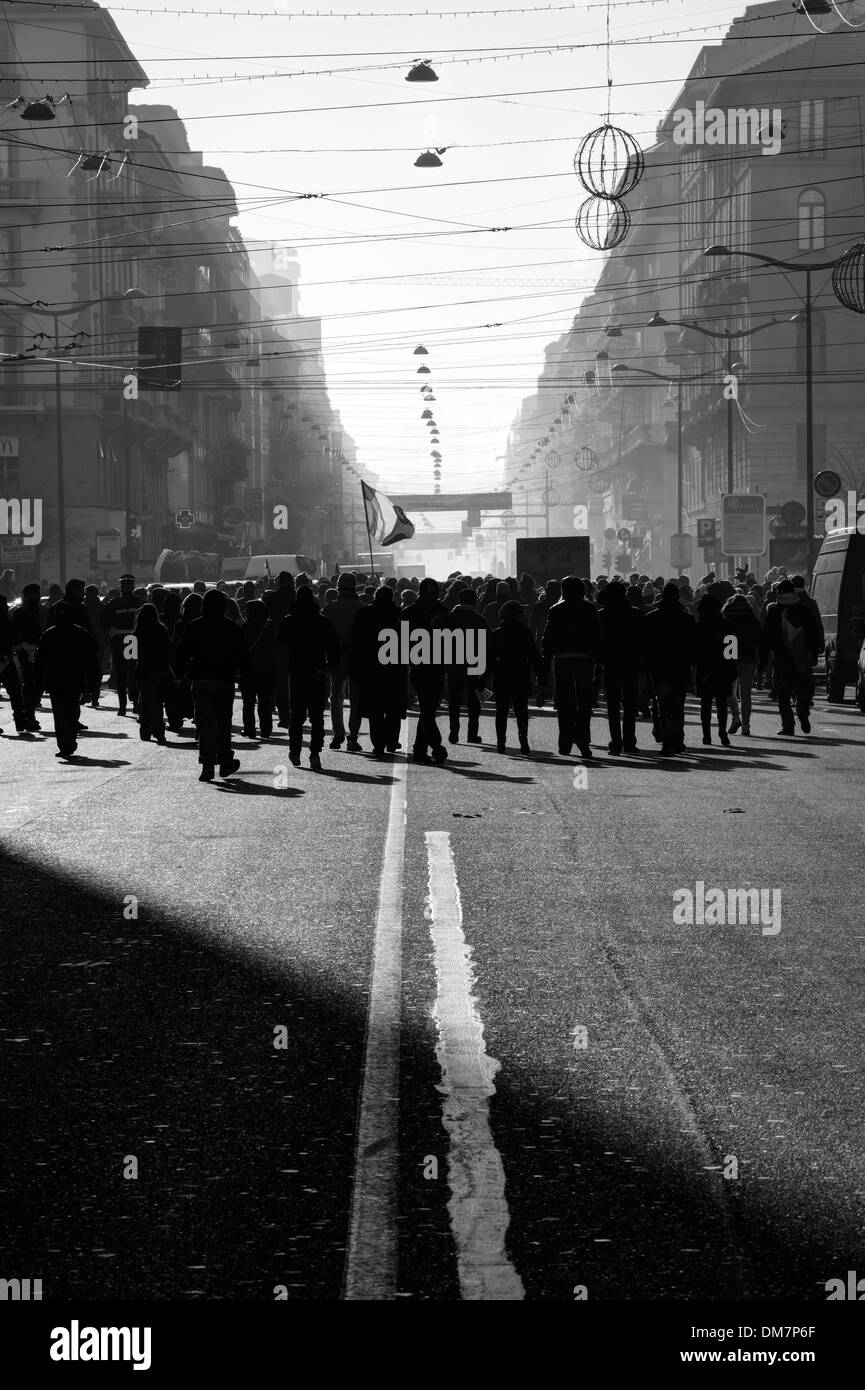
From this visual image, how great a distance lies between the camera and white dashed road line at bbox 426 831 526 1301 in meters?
4.43

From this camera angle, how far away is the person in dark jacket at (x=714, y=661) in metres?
21.7

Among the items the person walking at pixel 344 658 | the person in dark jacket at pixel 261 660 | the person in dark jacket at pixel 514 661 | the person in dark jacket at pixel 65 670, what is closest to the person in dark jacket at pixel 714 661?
the person in dark jacket at pixel 514 661

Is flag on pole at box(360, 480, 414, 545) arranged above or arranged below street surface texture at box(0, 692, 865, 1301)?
above

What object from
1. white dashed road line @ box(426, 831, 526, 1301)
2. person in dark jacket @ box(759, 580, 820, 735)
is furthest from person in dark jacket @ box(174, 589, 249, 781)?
white dashed road line @ box(426, 831, 526, 1301)

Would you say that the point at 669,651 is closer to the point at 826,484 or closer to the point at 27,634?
the point at 27,634

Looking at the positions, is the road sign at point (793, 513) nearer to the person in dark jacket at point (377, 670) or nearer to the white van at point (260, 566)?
the white van at point (260, 566)

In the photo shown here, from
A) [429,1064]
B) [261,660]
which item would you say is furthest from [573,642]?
[429,1064]

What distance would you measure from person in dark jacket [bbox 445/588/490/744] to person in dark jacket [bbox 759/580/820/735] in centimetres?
328

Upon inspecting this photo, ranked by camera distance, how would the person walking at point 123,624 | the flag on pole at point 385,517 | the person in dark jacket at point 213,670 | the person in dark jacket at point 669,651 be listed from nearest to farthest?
the person in dark jacket at point 213,670 → the person in dark jacket at point 669,651 → the person walking at point 123,624 → the flag on pole at point 385,517

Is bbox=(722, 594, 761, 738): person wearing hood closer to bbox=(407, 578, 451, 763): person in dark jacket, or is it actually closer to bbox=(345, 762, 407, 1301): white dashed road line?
bbox=(407, 578, 451, 763): person in dark jacket

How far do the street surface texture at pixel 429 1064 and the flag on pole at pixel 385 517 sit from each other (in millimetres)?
25065

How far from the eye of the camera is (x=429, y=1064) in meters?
6.51
